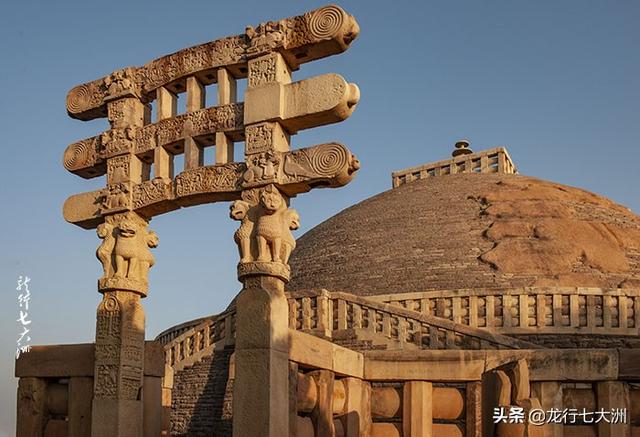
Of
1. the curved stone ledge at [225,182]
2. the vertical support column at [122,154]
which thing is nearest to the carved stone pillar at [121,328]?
the vertical support column at [122,154]

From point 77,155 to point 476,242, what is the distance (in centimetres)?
1606

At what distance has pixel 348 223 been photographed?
29984 mm

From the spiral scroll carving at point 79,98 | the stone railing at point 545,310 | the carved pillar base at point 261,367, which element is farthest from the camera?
the stone railing at point 545,310

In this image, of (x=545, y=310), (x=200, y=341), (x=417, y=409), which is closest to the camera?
(x=417, y=409)

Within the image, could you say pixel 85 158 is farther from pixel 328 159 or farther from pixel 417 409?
pixel 417 409

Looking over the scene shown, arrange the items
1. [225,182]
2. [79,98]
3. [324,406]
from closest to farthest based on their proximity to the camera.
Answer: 1. [324,406]
2. [225,182]
3. [79,98]

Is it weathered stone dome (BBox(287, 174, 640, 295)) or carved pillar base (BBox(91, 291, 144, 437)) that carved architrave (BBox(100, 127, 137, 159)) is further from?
weathered stone dome (BBox(287, 174, 640, 295))

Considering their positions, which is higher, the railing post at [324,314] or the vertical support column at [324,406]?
the railing post at [324,314]

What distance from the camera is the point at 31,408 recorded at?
10.9 m

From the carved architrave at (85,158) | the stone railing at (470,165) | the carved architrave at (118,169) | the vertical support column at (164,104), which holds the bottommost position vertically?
the carved architrave at (118,169)

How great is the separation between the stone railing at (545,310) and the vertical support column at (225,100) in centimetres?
1167

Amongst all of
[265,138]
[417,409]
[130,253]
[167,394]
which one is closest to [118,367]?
[130,253]

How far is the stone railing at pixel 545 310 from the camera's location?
65.8ft

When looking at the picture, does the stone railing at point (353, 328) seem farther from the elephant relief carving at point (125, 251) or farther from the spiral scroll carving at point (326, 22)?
the spiral scroll carving at point (326, 22)
